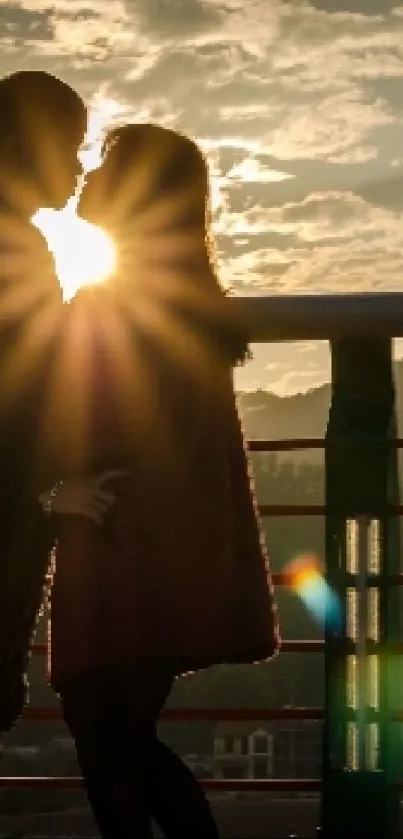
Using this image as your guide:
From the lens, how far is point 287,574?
3.30 metres

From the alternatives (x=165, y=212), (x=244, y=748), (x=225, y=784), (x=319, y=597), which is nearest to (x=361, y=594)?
(x=319, y=597)

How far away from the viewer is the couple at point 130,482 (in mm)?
2420

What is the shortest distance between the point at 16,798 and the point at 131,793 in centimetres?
6727

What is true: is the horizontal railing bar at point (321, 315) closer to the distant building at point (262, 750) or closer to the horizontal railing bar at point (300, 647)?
the horizontal railing bar at point (300, 647)

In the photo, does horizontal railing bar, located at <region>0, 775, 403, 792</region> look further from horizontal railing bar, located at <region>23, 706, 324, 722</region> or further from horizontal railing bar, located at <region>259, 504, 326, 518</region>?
horizontal railing bar, located at <region>259, 504, 326, 518</region>

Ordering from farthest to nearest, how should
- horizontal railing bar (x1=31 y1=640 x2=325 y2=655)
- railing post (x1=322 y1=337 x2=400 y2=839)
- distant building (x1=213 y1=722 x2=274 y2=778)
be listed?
distant building (x1=213 y1=722 x2=274 y2=778) < horizontal railing bar (x1=31 y1=640 x2=325 y2=655) < railing post (x1=322 y1=337 x2=400 y2=839)

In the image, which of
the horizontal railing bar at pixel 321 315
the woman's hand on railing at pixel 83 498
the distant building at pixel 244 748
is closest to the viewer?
the woman's hand on railing at pixel 83 498

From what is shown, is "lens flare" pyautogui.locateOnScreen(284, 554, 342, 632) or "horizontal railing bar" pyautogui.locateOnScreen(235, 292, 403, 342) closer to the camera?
"horizontal railing bar" pyautogui.locateOnScreen(235, 292, 403, 342)

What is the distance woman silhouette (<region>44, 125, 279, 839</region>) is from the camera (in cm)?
242

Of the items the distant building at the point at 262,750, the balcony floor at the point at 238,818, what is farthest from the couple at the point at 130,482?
the distant building at the point at 262,750

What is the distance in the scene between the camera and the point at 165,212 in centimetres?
259

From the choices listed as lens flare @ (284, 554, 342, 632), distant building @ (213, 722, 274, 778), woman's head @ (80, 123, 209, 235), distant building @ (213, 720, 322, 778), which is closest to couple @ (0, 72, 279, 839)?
woman's head @ (80, 123, 209, 235)

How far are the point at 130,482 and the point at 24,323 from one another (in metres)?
0.34

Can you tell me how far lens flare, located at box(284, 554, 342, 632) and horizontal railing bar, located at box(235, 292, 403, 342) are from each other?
52 cm
